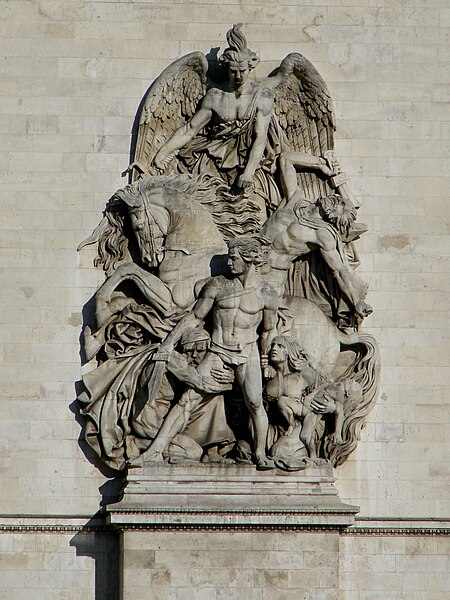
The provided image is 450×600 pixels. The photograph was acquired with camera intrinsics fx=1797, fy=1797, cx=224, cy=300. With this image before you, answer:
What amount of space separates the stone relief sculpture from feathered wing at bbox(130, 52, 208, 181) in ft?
0.05

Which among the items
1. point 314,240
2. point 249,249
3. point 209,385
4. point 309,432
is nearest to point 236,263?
point 249,249

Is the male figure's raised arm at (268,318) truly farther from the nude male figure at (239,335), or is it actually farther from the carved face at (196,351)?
the carved face at (196,351)

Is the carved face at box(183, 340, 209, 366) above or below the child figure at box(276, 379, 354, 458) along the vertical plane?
above

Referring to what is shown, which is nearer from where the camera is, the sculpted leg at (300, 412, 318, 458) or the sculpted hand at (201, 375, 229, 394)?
the sculpted hand at (201, 375, 229, 394)

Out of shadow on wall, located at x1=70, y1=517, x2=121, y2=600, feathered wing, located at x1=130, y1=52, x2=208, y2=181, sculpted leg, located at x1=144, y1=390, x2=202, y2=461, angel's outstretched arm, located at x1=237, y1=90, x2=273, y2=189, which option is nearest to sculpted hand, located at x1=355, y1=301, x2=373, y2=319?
angel's outstretched arm, located at x1=237, y1=90, x2=273, y2=189

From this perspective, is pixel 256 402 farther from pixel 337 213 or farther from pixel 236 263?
pixel 337 213

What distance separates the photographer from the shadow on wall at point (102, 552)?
17844 millimetres

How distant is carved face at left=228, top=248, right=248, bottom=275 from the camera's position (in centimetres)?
1767

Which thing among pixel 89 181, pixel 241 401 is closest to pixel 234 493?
pixel 241 401

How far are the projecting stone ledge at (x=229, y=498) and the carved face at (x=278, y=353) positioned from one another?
1.08m

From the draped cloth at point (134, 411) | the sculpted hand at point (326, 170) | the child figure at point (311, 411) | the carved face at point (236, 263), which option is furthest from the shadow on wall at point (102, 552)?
the sculpted hand at point (326, 170)

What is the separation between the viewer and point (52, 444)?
1803 cm

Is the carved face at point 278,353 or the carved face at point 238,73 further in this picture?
the carved face at point 238,73

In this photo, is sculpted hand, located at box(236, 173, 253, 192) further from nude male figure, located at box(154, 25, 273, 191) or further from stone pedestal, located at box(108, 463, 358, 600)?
stone pedestal, located at box(108, 463, 358, 600)
